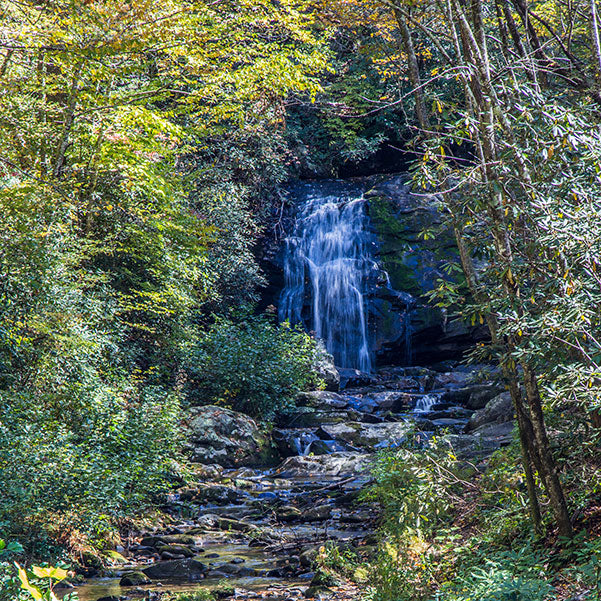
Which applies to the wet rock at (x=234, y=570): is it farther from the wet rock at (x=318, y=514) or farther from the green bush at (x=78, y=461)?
the wet rock at (x=318, y=514)

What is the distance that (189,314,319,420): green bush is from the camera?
13.3m

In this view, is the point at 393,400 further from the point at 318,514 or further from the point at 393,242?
the point at 318,514

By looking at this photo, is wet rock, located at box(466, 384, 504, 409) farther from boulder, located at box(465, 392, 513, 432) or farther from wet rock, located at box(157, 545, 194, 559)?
wet rock, located at box(157, 545, 194, 559)

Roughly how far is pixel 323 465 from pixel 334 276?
392 inches

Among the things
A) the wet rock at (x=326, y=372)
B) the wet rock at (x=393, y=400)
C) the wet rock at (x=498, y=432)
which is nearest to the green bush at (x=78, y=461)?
the wet rock at (x=498, y=432)

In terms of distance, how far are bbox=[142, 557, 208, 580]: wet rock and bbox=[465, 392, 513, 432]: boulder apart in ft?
18.1

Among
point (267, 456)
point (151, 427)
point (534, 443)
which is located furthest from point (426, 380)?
point (534, 443)

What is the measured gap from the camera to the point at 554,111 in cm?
375

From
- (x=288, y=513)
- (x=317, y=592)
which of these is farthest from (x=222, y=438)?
(x=317, y=592)

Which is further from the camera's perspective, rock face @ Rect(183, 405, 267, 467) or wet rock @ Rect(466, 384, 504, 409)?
wet rock @ Rect(466, 384, 504, 409)

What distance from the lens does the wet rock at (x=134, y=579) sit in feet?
18.8

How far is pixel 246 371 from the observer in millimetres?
13406

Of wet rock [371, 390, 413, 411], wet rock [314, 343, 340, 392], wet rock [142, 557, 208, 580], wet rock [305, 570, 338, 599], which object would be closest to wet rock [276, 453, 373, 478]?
wet rock [371, 390, 413, 411]

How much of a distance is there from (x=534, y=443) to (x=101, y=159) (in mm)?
9086
